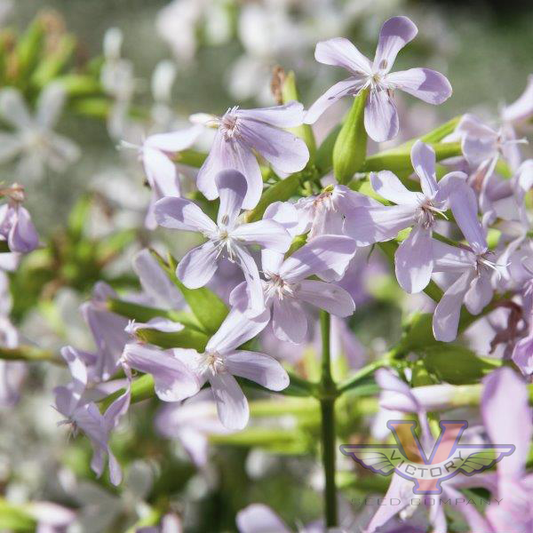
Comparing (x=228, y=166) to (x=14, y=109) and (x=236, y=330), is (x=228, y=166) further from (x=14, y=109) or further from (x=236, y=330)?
(x=14, y=109)

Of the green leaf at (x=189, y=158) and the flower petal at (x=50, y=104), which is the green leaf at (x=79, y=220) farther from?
the green leaf at (x=189, y=158)

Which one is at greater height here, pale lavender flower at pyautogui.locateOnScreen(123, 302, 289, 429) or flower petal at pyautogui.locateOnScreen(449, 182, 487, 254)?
flower petal at pyautogui.locateOnScreen(449, 182, 487, 254)

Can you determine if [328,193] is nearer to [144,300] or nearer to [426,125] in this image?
[144,300]

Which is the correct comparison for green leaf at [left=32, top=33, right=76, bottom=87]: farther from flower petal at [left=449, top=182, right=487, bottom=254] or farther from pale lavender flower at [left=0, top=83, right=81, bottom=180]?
flower petal at [left=449, top=182, right=487, bottom=254]

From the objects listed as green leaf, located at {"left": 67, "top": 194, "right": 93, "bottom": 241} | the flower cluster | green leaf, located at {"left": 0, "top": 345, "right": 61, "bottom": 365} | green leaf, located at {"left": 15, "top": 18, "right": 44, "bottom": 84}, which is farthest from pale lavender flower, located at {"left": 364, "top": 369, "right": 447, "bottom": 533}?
green leaf, located at {"left": 15, "top": 18, "right": 44, "bottom": 84}

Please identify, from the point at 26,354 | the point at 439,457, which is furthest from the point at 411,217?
the point at 26,354

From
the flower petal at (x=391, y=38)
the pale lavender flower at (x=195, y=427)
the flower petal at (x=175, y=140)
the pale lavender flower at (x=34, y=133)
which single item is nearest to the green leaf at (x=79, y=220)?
the pale lavender flower at (x=34, y=133)
